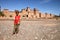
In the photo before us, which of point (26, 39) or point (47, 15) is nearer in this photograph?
point (26, 39)

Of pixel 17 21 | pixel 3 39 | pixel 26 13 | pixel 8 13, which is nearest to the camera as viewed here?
pixel 3 39

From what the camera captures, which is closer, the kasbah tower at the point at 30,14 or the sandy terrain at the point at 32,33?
the sandy terrain at the point at 32,33

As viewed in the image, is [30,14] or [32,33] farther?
[30,14]

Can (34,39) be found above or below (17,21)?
below

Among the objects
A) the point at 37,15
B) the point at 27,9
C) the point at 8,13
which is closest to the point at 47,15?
the point at 37,15

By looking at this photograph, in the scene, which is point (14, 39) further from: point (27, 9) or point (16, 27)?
point (27, 9)

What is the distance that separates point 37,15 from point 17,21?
Result: 248 ft

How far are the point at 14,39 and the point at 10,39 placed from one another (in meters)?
0.18

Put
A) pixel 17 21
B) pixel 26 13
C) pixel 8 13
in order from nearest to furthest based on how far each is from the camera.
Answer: pixel 17 21 → pixel 8 13 → pixel 26 13

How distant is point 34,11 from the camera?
85938mm

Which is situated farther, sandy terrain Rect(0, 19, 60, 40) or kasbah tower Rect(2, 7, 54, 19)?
kasbah tower Rect(2, 7, 54, 19)

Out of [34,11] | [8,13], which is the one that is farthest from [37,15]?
[8,13]

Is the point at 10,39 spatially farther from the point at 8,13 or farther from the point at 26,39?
the point at 8,13

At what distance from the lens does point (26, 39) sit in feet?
24.7
